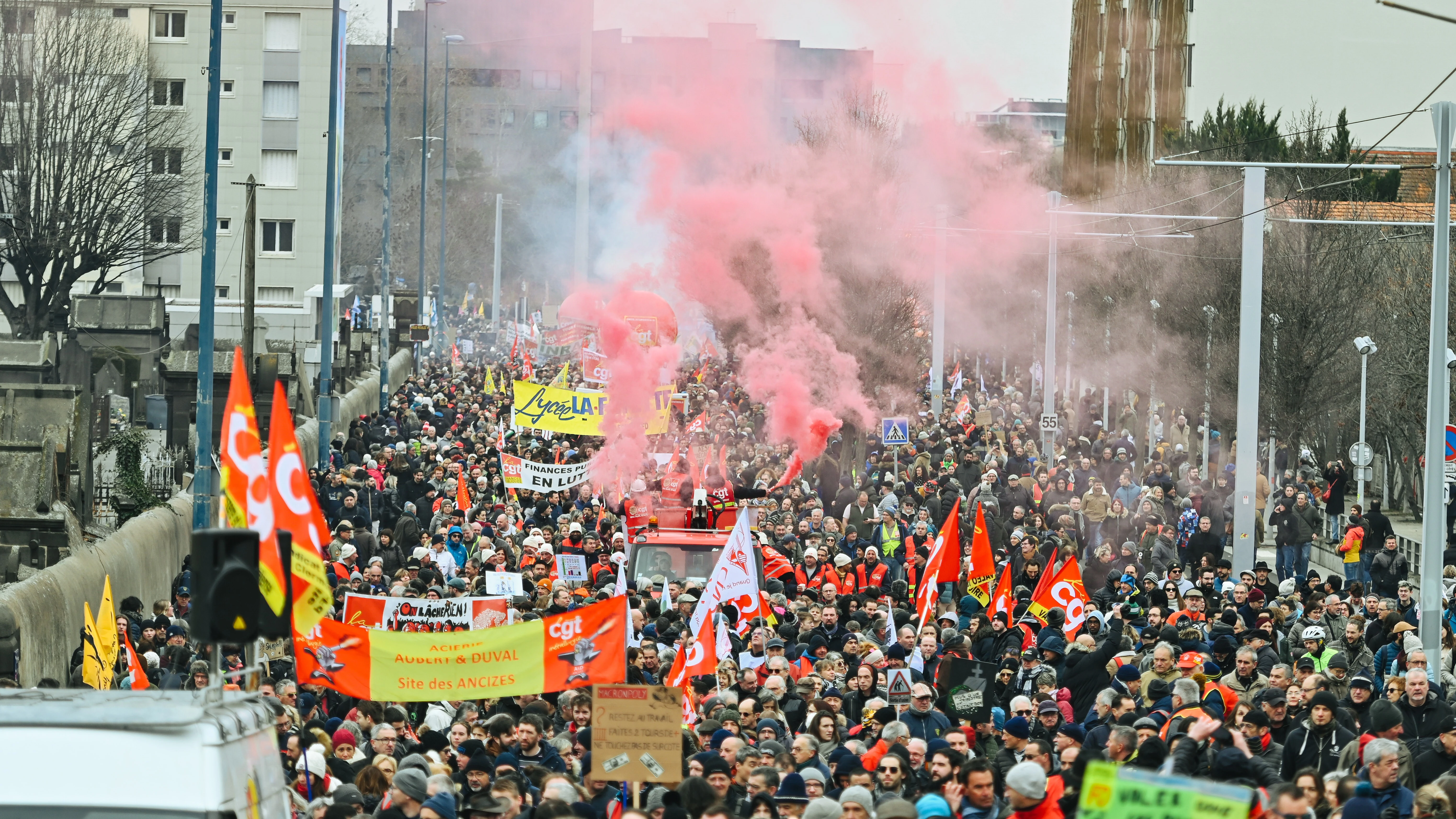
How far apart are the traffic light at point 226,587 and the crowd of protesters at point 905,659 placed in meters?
1.81

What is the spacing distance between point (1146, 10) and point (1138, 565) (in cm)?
3283

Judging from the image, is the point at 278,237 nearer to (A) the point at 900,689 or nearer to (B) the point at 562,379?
(B) the point at 562,379

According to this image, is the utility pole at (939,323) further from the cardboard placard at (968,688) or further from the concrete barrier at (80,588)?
the cardboard placard at (968,688)

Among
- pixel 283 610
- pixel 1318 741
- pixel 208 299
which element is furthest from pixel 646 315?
pixel 283 610

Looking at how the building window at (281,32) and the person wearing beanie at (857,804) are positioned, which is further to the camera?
the building window at (281,32)

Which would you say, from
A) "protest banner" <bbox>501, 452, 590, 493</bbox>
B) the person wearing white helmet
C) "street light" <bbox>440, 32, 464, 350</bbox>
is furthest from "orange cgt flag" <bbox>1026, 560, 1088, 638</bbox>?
"street light" <bbox>440, 32, 464, 350</bbox>

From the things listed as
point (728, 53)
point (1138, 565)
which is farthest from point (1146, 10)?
point (1138, 565)

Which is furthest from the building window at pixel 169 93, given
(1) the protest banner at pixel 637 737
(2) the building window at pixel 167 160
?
(1) the protest banner at pixel 637 737

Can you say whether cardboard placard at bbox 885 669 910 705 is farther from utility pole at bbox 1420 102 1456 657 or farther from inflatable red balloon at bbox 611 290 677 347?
inflatable red balloon at bbox 611 290 677 347

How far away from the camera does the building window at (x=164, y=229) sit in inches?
1917

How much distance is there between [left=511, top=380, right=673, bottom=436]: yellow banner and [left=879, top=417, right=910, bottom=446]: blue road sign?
374 centimetres

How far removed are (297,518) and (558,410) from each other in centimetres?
1871

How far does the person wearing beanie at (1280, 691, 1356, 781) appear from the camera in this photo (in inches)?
406

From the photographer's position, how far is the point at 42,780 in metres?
5.47
